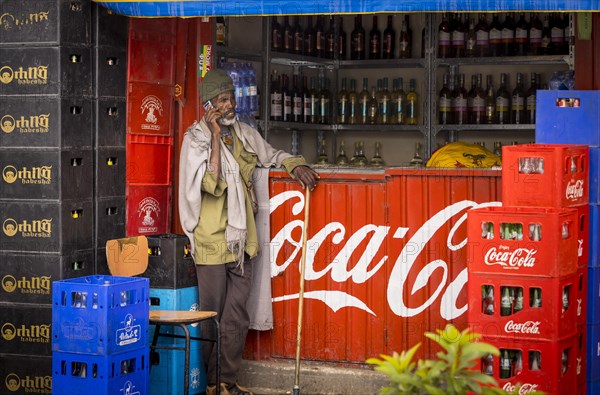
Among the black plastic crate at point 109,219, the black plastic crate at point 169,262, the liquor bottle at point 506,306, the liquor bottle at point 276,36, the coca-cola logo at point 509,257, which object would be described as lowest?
the liquor bottle at point 506,306

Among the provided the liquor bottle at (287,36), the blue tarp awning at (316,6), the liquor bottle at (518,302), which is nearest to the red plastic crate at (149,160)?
the blue tarp awning at (316,6)

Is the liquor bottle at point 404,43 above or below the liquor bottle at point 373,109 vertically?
above

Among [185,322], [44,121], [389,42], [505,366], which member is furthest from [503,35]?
[185,322]

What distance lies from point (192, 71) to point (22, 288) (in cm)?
196

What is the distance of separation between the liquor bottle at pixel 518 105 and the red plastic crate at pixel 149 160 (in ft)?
11.4

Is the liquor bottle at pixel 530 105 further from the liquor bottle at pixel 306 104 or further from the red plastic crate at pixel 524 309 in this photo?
the red plastic crate at pixel 524 309

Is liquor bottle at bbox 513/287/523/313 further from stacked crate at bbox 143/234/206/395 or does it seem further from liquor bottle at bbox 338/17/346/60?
liquor bottle at bbox 338/17/346/60

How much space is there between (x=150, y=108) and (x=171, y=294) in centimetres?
134

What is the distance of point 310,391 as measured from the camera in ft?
25.2

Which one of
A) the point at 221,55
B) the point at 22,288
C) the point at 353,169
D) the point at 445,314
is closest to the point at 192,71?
the point at 221,55

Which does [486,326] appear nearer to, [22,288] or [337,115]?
[22,288]

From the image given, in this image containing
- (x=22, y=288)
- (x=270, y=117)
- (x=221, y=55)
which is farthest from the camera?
(x=270, y=117)

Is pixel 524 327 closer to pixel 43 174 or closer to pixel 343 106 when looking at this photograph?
pixel 43 174

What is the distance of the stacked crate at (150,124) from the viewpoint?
779 centimetres
